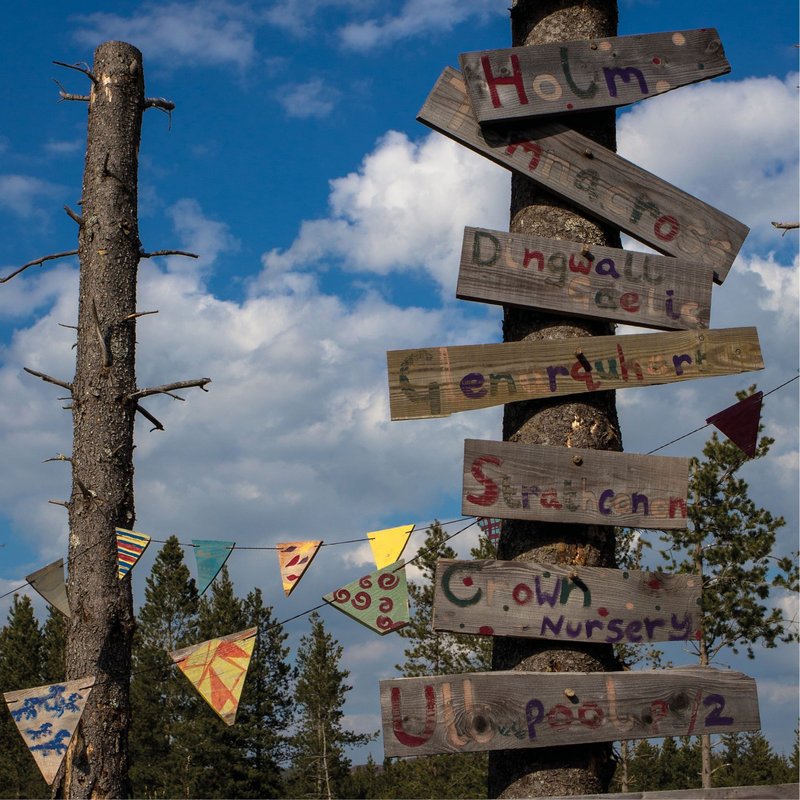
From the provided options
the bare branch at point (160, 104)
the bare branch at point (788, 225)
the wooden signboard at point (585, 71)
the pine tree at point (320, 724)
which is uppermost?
the bare branch at point (160, 104)

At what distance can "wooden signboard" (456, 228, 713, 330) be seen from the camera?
16.2 ft

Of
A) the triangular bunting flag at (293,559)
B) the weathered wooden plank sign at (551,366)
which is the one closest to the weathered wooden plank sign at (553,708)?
the weathered wooden plank sign at (551,366)

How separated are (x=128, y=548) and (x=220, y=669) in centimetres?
118

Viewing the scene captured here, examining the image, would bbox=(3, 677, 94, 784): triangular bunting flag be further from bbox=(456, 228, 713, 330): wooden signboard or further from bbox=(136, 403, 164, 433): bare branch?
bbox=(456, 228, 713, 330): wooden signboard

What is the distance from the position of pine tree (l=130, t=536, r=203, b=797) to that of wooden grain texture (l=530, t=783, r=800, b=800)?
32710 millimetres

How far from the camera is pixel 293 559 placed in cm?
824

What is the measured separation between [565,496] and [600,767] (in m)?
1.32

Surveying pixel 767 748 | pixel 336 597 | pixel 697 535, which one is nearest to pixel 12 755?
pixel 697 535

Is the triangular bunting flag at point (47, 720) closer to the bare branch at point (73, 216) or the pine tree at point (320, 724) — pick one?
the bare branch at point (73, 216)

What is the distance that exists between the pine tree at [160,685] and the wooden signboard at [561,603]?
106 feet

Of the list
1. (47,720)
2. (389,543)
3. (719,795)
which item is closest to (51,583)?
(47,720)

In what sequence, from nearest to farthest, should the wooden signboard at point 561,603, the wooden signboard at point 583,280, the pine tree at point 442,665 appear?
the wooden signboard at point 561,603 → the wooden signboard at point 583,280 → the pine tree at point 442,665

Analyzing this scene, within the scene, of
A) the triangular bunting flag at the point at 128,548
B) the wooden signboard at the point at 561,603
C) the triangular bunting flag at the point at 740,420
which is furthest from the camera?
the triangular bunting flag at the point at 128,548

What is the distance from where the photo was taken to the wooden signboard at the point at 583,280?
493 centimetres
